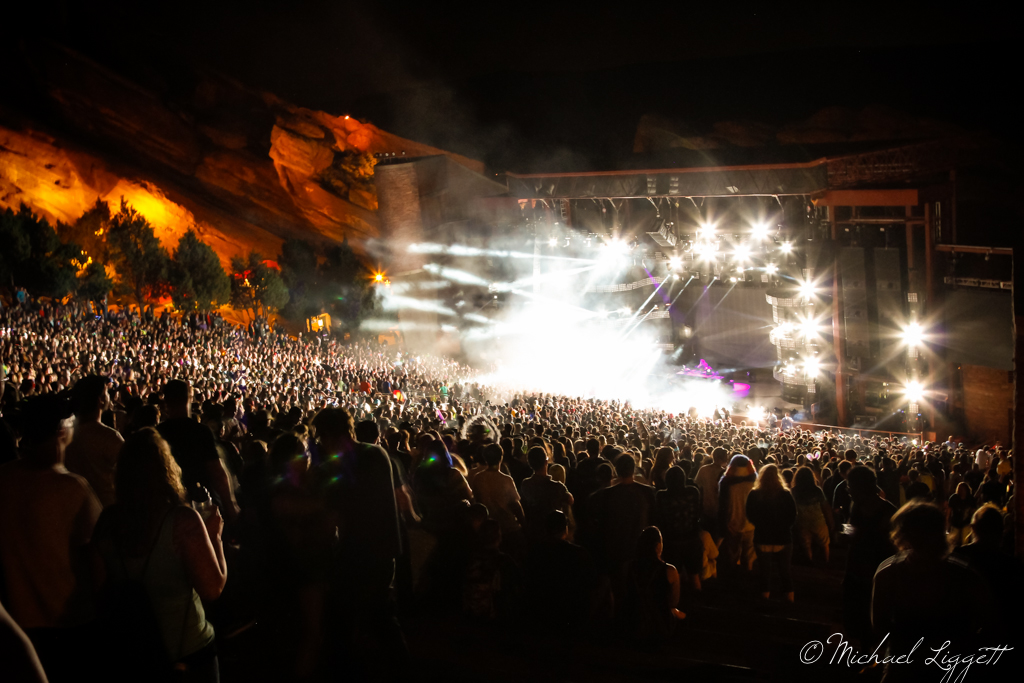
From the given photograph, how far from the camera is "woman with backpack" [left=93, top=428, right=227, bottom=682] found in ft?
8.20

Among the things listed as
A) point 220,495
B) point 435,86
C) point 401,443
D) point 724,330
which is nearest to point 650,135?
point 724,330

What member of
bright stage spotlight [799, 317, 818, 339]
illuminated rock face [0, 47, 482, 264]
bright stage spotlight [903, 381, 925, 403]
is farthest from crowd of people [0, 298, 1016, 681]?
illuminated rock face [0, 47, 482, 264]

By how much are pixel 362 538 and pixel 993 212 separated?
780 inches

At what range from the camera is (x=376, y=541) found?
3.47m

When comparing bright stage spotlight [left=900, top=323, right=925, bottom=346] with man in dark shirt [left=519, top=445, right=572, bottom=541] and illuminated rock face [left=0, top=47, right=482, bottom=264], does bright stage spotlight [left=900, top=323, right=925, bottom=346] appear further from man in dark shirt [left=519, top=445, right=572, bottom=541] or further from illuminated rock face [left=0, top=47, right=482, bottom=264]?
illuminated rock face [left=0, top=47, right=482, bottom=264]

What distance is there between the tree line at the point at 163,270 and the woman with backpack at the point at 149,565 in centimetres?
3659

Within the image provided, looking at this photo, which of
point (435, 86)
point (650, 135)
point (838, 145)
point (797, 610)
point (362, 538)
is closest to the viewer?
point (362, 538)

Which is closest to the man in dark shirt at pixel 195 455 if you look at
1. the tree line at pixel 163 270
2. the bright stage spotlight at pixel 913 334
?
the bright stage spotlight at pixel 913 334

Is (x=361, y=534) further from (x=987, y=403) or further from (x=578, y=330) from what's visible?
(x=578, y=330)

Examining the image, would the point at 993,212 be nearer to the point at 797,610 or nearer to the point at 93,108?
the point at 797,610

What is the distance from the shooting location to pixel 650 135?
31.8 m

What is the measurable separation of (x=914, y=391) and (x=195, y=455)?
19713mm

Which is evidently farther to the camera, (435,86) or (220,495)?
(435,86)

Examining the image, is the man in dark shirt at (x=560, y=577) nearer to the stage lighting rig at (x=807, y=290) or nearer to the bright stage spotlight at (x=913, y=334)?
the bright stage spotlight at (x=913, y=334)
